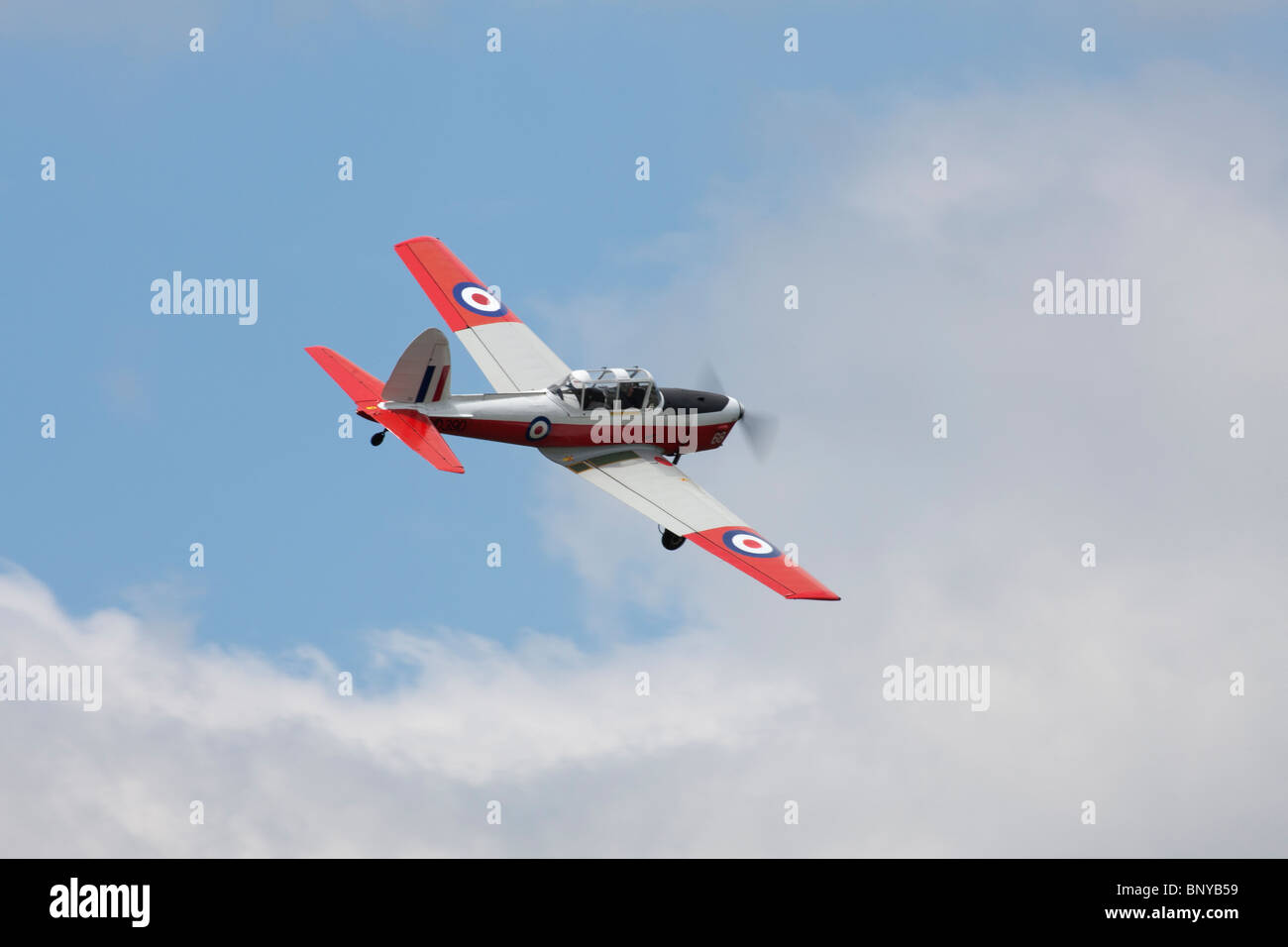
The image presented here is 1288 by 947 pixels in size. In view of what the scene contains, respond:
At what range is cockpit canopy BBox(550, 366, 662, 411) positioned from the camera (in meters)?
32.2

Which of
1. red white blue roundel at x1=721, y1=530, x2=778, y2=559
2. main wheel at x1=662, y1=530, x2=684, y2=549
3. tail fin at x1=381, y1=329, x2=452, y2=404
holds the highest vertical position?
tail fin at x1=381, y1=329, x2=452, y2=404

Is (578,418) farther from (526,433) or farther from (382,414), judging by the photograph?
(382,414)

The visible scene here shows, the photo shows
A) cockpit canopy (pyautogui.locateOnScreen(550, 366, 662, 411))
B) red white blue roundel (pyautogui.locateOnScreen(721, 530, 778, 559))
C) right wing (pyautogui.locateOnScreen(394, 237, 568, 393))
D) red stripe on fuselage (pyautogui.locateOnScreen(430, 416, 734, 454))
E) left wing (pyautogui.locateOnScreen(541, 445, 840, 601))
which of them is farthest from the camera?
right wing (pyautogui.locateOnScreen(394, 237, 568, 393))

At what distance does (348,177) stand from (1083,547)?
15096 millimetres

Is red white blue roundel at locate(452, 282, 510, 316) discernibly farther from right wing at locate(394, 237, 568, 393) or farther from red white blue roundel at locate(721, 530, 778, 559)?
red white blue roundel at locate(721, 530, 778, 559)

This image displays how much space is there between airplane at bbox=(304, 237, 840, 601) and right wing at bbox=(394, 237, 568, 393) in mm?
40

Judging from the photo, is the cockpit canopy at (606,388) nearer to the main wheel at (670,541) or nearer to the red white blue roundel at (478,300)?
the main wheel at (670,541)

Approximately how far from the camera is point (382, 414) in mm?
30266

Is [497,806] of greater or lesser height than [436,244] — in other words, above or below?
below

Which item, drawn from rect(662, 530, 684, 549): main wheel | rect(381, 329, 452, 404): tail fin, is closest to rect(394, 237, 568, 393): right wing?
rect(381, 329, 452, 404): tail fin
